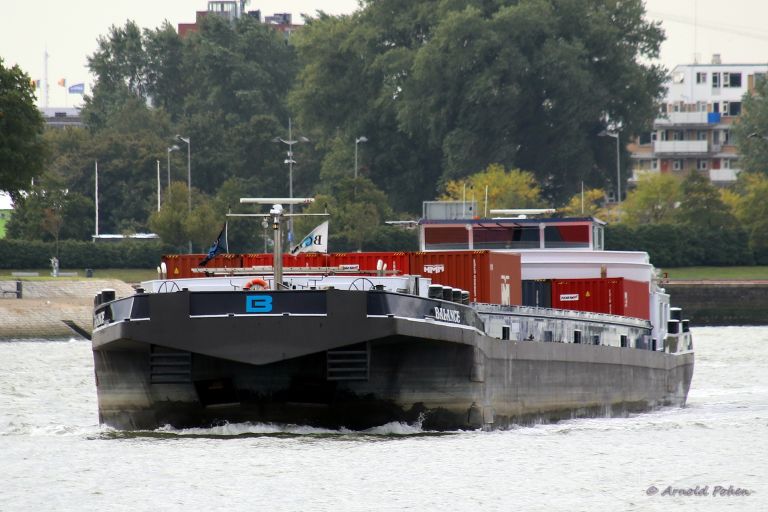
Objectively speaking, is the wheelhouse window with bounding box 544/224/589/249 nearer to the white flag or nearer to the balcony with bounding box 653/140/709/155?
the white flag

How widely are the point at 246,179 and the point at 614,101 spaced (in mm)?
30802

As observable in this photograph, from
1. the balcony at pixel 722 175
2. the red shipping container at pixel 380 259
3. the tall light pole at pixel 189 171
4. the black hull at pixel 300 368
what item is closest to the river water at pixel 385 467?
the black hull at pixel 300 368

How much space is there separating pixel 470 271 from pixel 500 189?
77745 mm

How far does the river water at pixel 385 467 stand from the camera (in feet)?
84.4

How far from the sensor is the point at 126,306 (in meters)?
31.6

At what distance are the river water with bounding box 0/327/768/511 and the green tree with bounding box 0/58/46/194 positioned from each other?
5500 cm

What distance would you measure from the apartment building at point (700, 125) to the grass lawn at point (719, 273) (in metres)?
48.9

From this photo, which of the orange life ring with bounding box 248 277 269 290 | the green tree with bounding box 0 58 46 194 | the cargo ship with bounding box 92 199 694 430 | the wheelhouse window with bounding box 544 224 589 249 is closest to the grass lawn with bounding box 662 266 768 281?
the green tree with bounding box 0 58 46 194

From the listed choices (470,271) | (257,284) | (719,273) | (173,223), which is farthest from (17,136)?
(257,284)

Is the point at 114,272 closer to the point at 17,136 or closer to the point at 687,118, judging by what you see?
the point at 17,136

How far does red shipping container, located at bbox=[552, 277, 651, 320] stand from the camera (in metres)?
42.1

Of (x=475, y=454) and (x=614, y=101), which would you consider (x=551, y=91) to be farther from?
(x=475, y=454)

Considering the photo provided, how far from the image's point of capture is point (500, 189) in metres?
114

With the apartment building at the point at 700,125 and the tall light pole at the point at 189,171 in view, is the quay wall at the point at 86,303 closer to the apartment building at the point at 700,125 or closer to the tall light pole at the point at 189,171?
the tall light pole at the point at 189,171
